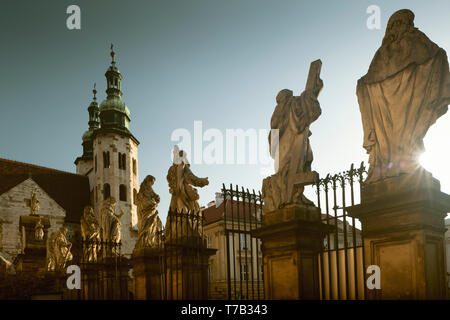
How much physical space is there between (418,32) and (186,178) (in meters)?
5.26

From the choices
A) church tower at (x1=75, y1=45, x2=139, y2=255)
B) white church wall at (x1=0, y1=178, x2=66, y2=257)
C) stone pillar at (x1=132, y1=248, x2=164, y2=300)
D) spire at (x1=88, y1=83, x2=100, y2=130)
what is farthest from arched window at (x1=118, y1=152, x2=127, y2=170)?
stone pillar at (x1=132, y1=248, x2=164, y2=300)

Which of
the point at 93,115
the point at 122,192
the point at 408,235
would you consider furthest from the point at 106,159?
the point at 408,235

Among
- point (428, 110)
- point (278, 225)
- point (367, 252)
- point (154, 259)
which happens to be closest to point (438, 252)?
point (367, 252)

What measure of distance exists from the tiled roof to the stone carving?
4034cm

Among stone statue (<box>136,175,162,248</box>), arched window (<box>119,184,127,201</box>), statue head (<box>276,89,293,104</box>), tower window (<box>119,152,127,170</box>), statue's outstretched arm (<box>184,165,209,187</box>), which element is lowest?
stone statue (<box>136,175,162,248</box>)

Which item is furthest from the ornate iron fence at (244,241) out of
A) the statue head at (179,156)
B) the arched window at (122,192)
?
the arched window at (122,192)

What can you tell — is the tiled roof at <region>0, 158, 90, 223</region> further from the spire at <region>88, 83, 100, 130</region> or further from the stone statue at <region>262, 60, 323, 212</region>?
the stone statue at <region>262, 60, 323, 212</region>

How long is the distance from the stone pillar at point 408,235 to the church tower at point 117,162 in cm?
4342

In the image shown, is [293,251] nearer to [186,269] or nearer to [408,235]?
[408,235]

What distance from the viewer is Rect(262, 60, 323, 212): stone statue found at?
5.77m

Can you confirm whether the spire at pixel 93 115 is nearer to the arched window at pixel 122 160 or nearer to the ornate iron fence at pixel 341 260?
the arched window at pixel 122 160

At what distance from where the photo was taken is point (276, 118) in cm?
630

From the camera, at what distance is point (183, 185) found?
8703 millimetres

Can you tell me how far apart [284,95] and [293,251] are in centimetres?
228
